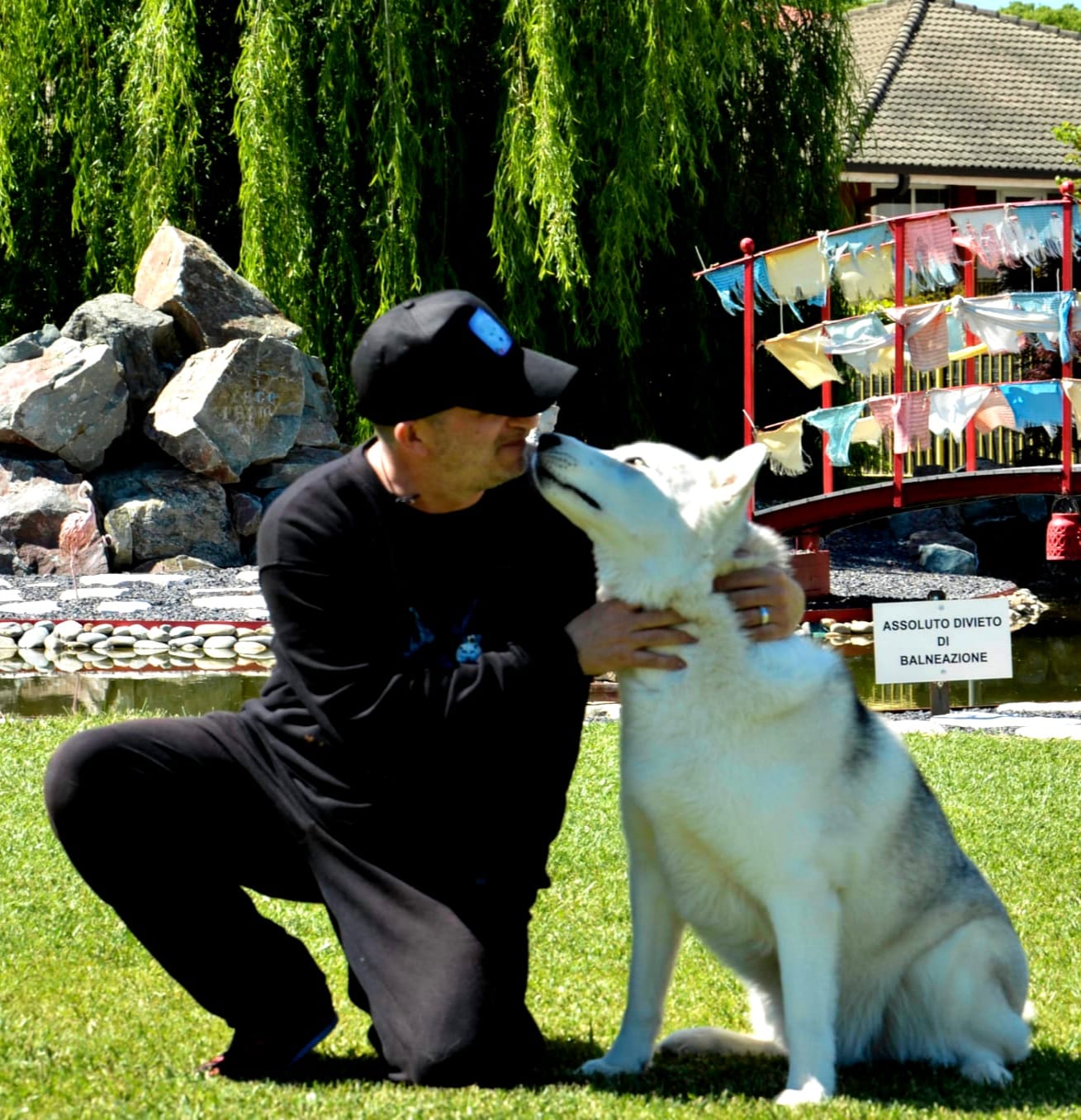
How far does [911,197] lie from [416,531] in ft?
86.3

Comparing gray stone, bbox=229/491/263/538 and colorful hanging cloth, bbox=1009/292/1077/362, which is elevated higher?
colorful hanging cloth, bbox=1009/292/1077/362

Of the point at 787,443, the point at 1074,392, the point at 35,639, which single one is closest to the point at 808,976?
the point at 35,639

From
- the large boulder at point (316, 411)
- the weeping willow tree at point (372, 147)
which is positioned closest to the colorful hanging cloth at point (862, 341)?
the weeping willow tree at point (372, 147)

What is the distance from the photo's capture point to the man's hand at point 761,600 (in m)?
3.17

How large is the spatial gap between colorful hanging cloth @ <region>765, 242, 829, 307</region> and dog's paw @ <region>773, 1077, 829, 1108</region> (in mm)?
10510

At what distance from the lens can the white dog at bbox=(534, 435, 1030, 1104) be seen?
10.0 ft

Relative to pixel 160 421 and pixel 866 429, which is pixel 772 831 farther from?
pixel 160 421

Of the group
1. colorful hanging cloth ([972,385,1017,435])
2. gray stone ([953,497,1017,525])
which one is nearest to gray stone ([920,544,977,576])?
gray stone ([953,497,1017,525])

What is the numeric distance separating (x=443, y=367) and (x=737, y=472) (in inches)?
25.2

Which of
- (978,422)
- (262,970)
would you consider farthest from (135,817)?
(978,422)

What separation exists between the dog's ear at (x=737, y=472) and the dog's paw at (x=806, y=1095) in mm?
1182

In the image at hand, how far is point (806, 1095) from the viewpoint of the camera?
9.95 ft

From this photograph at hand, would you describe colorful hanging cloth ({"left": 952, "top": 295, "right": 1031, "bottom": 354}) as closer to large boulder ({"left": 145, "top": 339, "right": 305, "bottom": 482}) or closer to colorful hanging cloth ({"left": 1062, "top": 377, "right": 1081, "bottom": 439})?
colorful hanging cloth ({"left": 1062, "top": 377, "right": 1081, "bottom": 439})

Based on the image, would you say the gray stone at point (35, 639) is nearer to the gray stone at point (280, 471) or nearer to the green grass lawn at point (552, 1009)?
the gray stone at point (280, 471)
